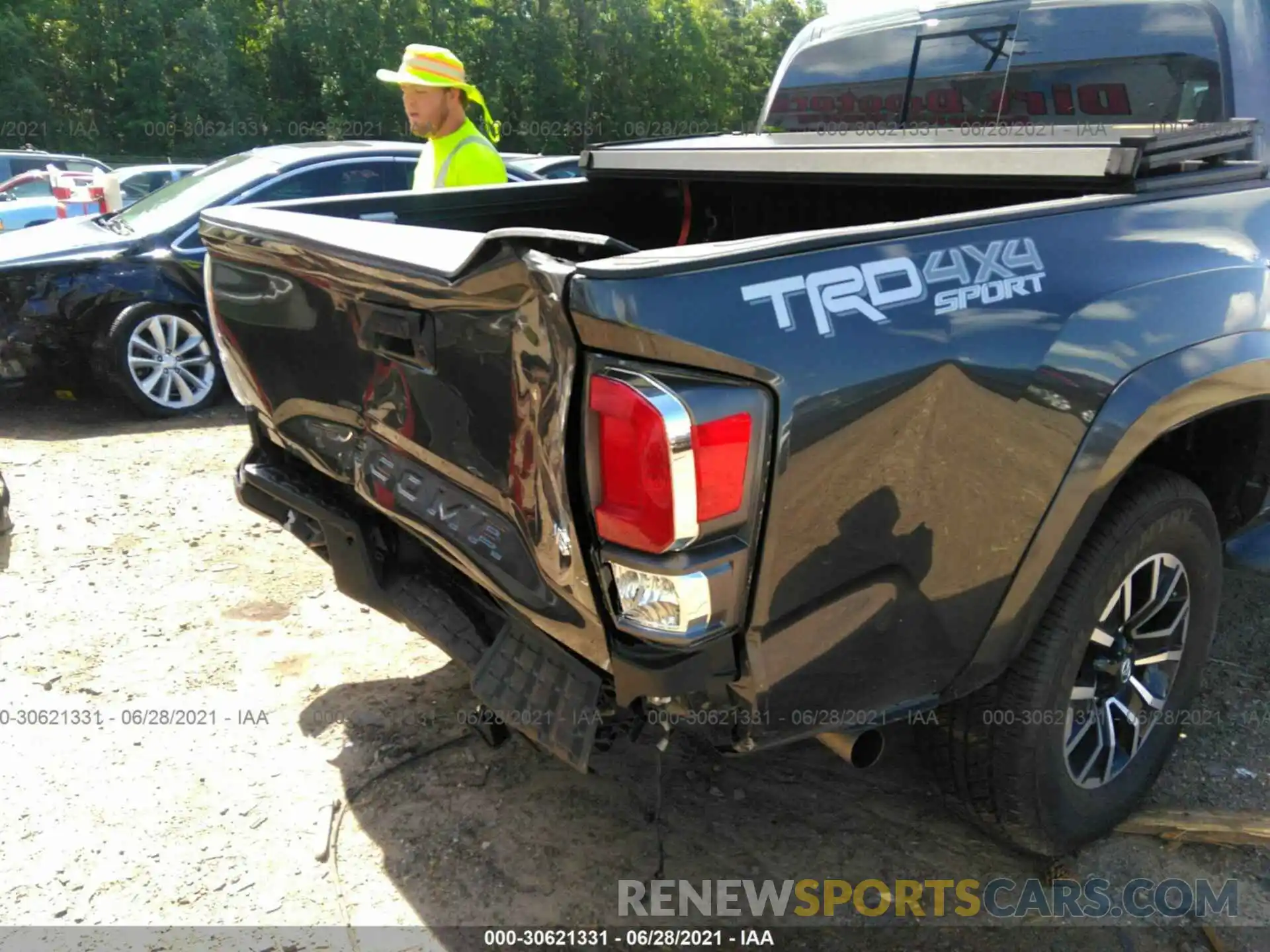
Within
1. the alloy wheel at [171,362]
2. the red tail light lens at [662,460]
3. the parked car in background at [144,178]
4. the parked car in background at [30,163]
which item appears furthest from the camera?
the parked car in background at [30,163]

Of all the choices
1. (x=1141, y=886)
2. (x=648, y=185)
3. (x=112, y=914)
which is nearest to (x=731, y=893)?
(x=1141, y=886)

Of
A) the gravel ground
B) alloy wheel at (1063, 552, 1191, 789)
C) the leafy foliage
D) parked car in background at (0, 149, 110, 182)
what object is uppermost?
the leafy foliage

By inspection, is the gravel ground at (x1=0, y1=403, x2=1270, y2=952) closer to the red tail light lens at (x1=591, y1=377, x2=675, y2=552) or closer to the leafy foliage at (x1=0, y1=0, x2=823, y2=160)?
the red tail light lens at (x1=591, y1=377, x2=675, y2=552)

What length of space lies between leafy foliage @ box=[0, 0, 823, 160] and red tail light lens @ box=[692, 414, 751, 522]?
24.4 meters

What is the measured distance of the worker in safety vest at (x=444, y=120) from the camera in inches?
165

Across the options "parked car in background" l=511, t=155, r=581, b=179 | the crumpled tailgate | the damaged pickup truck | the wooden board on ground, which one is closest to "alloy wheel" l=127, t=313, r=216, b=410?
"parked car in background" l=511, t=155, r=581, b=179

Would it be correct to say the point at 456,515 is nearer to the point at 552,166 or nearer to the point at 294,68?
the point at 552,166

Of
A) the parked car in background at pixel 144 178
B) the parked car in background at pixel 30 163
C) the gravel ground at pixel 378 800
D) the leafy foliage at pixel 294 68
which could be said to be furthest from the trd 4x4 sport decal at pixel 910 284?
the leafy foliage at pixel 294 68

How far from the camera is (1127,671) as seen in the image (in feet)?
8.46

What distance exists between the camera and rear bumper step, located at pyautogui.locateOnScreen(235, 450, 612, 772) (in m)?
1.94

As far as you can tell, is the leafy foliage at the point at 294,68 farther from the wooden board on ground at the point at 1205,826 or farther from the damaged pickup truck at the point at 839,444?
the wooden board on ground at the point at 1205,826

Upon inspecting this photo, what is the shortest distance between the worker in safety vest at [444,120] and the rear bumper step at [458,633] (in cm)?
188

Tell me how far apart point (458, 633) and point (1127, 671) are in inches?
66.6

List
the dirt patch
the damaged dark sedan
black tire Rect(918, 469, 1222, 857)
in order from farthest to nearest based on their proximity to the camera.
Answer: the damaged dark sedan → the dirt patch → black tire Rect(918, 469, 1222, 857)
